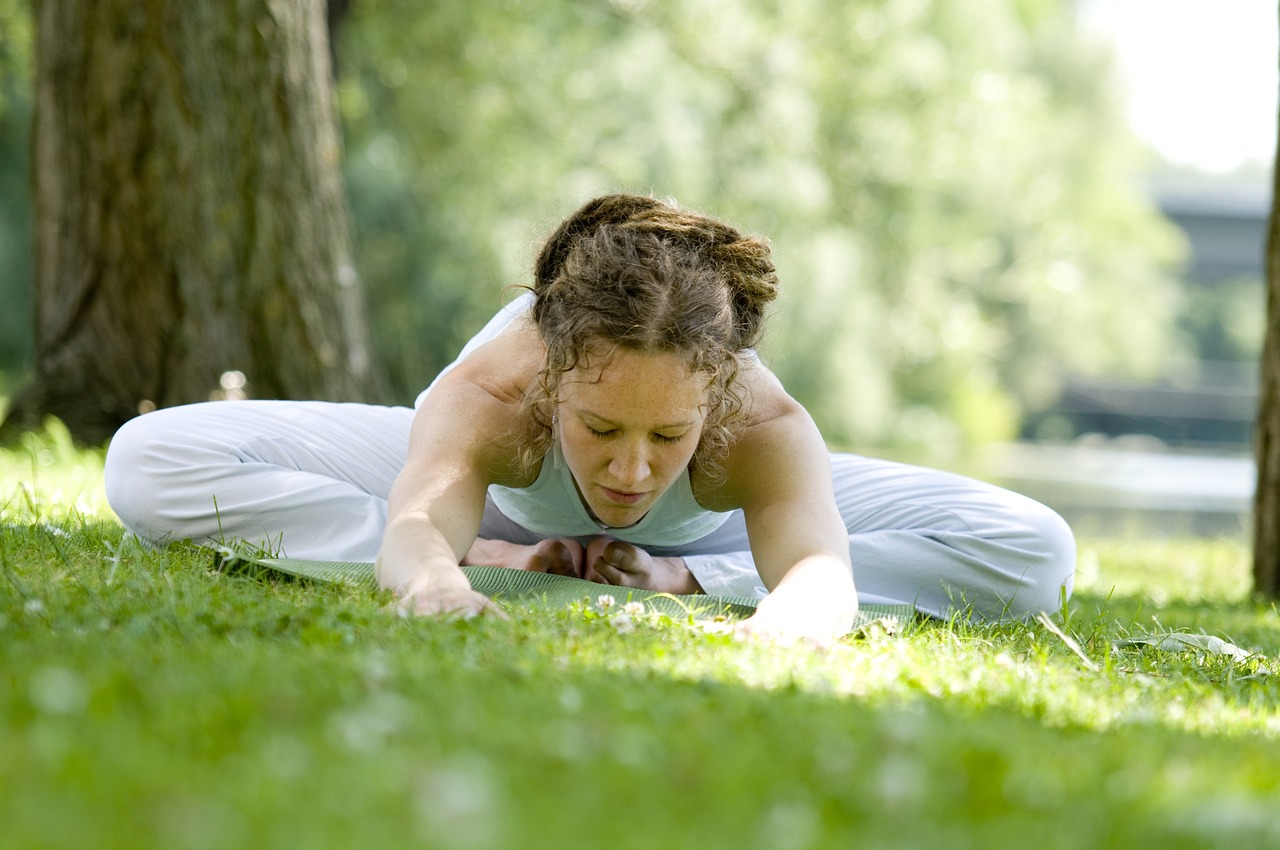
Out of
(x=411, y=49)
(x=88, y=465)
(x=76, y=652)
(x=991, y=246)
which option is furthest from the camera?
(x=991, y=246)

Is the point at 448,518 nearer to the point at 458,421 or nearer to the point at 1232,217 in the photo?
the point at 458,421

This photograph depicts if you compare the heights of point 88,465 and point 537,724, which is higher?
point 537,724

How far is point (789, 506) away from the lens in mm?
3574

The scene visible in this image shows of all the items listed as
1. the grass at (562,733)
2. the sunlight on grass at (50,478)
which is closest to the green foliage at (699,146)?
the sunlight on grass at (50,478)

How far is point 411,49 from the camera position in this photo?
14.1m

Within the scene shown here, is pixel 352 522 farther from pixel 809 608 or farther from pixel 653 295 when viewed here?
pixel 809 608

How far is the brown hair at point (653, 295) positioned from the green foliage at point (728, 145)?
7.79m

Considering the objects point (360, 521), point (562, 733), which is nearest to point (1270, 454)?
point (360, 521)

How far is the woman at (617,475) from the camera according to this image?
10.6 ft

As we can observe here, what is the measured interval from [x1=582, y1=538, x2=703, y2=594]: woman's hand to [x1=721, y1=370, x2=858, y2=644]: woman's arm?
0.39 m

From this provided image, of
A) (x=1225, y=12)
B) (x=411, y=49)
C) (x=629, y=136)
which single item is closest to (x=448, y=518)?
(x=411, y=49)

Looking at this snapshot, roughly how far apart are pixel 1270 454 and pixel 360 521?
427 centimetres

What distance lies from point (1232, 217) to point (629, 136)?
26264mm

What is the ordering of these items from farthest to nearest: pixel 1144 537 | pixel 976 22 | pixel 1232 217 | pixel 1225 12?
pixel 1225 12
pixel 1232 217
pixel 976 22
pixel 1144 537
